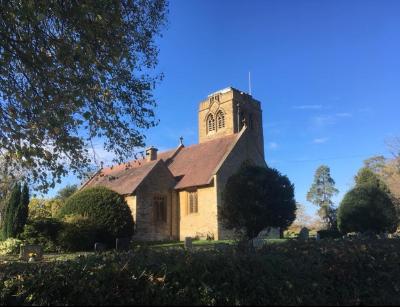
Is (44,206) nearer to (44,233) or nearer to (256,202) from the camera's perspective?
(44,233)

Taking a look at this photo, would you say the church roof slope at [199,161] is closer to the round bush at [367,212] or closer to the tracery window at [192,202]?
the tracery window at [192,202]

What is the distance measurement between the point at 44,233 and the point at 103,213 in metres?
3.55

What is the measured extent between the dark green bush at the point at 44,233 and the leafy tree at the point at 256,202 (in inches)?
389

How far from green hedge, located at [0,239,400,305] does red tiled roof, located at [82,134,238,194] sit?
26.8 metres

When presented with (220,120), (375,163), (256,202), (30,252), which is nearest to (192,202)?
(256,202)

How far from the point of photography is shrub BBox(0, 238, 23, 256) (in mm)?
24672

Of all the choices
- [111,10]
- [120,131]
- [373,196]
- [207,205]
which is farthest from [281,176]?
[111,10]

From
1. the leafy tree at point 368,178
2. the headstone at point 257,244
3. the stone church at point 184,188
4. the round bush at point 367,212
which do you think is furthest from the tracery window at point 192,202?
the headstone at point 257,244

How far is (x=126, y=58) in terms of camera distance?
10812 millimetres

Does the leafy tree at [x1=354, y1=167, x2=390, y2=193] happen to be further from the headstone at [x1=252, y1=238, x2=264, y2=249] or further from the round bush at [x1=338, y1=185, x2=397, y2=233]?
the headstone at [x1=252, y1=238, x2=264, y2=249]

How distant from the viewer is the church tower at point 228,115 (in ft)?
173

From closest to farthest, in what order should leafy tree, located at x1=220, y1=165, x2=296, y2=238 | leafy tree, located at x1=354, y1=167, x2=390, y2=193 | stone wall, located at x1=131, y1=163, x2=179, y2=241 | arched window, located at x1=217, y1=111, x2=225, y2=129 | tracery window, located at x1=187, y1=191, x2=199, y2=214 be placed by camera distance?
leafy tree, located at x1=220, y1=165, x2=296, y2=238, stone wall, located at x1=131, y1=163, x2=179, y2=241, tracery window, located at x1=187, y1=191, x2=199, y2=214, leafy tree, located at x1=354, y1=167, x2=390, y2=193, arched window, located at x1=217, y1=111, x2=225, y2=129

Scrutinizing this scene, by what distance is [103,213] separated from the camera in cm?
2670

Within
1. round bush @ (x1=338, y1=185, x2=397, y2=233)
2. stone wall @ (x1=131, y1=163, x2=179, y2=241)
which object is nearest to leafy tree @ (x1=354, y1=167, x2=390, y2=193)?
round bush @ (x1=338, y1=185, x2=397, y2=233)
